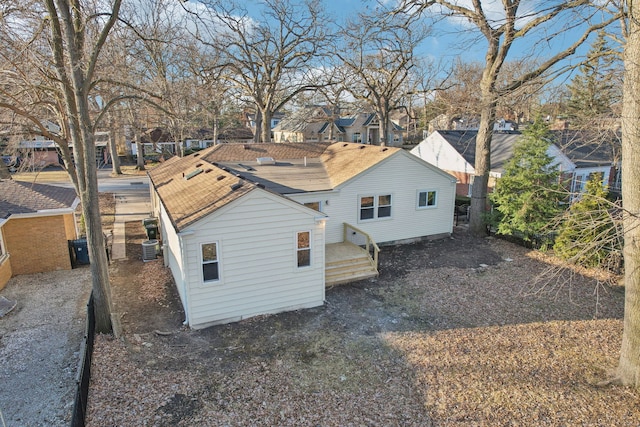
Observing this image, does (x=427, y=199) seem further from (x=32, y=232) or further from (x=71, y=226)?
(x=32, y=232)

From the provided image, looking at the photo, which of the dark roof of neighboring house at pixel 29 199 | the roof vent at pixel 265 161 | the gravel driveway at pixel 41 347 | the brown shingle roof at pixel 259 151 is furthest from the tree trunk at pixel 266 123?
the gravel driveway at pixel 41 347

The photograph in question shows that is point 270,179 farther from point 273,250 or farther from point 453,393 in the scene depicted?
point 453,393

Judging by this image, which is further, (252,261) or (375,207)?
(375,207)

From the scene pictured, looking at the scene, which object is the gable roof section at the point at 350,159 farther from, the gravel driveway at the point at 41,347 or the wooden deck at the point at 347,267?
the gravel driveway at the point at 41,347

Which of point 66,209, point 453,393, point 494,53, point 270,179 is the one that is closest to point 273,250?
point 453,393

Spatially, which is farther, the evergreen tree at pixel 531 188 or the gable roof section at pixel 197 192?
the evergreen tree at pixel 531 188

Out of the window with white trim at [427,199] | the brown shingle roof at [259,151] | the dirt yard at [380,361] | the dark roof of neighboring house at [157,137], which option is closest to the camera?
the dirt yard at [380,361]

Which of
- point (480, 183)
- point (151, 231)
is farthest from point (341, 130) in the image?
point (151, 231)
